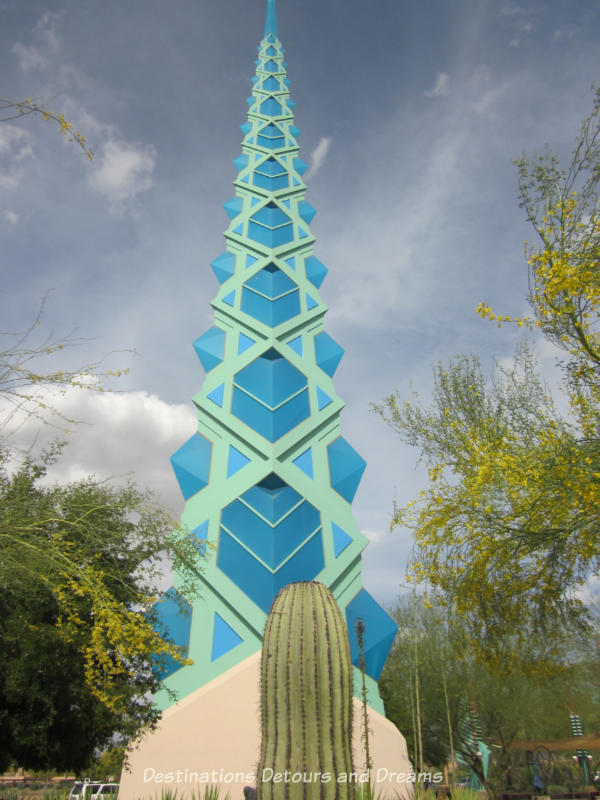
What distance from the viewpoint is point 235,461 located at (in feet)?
46.1

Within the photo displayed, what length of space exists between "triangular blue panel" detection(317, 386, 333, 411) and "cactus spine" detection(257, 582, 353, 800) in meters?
11.1

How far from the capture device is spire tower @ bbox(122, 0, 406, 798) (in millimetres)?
11758

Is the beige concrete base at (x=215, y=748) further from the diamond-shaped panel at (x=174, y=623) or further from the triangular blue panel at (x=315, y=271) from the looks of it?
the triangular blue panel at (x=315, y=271)

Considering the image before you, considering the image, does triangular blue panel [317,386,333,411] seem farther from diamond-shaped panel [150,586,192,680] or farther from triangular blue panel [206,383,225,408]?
diamond-shaped panel [150,586,192,680]

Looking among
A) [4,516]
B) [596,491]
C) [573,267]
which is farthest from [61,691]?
[573,267]

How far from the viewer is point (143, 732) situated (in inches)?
370

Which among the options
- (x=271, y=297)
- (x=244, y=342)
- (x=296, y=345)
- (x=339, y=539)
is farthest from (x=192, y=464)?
(x=271, y=297)

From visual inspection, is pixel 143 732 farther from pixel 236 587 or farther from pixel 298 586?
pixel 298 586

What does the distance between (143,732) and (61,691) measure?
1.74 meters

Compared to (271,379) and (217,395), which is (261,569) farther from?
(271,379)

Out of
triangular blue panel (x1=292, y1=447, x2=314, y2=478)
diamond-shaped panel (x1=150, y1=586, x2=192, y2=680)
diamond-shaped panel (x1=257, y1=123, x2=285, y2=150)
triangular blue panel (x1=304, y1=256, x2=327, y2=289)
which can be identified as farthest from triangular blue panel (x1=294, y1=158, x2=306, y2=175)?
diamond-shaped panel (x1=150, y1=586, x2=192, y2=680)

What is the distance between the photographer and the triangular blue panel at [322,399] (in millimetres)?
15707

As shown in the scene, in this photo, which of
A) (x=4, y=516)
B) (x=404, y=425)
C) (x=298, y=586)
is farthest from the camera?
(x=404, y=425)

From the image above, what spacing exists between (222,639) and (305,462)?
4.93m
